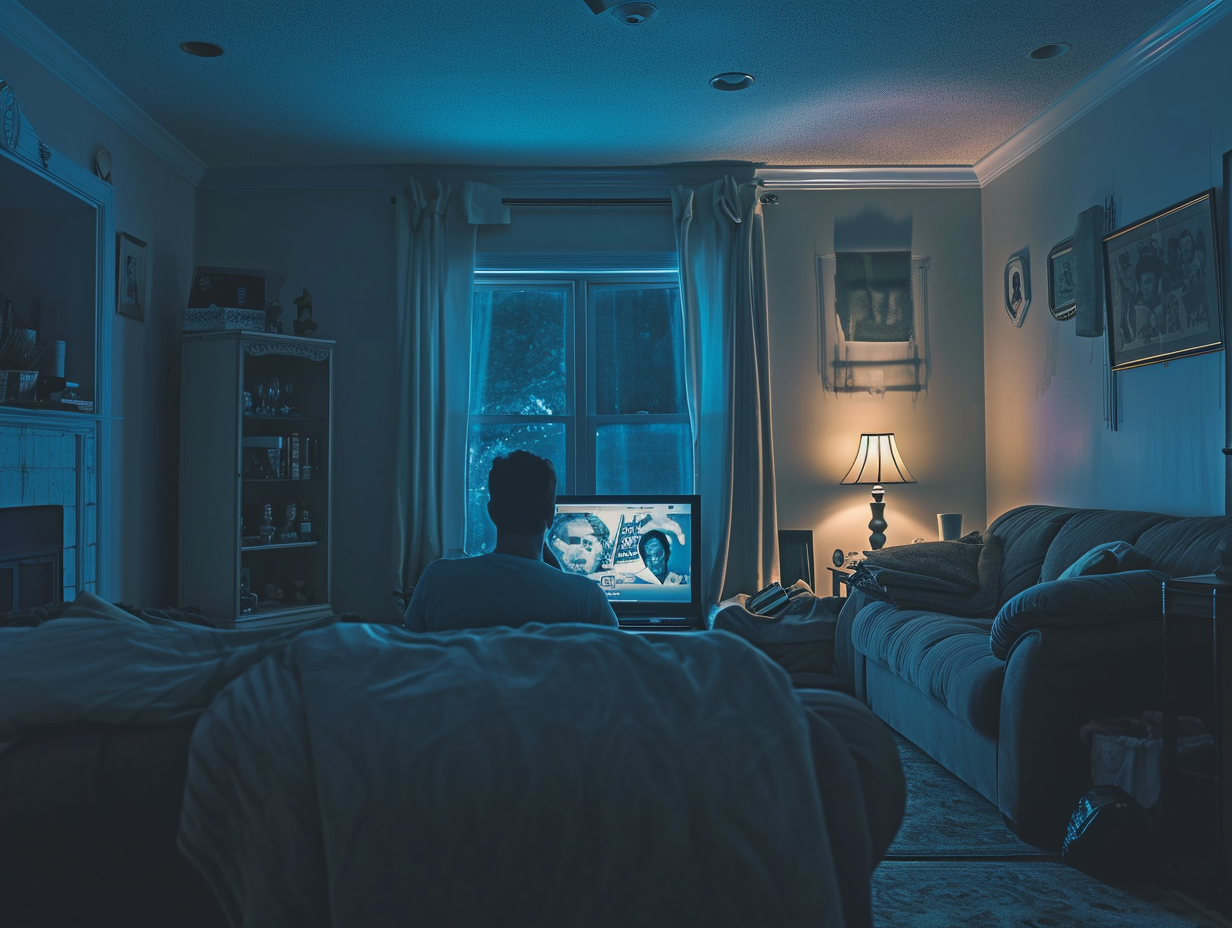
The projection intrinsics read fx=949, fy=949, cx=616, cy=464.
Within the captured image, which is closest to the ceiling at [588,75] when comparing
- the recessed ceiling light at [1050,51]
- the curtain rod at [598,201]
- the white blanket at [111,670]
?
the recessed ceiling light at [1050,51]

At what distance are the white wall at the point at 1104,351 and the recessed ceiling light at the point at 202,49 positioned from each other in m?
3.45

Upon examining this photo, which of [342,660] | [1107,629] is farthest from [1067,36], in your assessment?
[342,660]

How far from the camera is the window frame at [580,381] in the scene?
16.5 ft

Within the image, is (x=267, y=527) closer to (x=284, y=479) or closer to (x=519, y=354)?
(x=284, y=479)

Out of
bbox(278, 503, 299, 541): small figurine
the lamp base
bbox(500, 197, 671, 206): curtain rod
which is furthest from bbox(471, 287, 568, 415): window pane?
the lamp base

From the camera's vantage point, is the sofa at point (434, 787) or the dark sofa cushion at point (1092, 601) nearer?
the sofa at point (434, 787)

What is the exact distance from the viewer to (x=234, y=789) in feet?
3.27

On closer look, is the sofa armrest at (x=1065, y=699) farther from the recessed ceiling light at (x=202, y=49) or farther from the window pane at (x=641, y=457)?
the recessed ceiling light at (x=202, y=49)

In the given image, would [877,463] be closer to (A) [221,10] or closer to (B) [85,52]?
(A) [221,10]

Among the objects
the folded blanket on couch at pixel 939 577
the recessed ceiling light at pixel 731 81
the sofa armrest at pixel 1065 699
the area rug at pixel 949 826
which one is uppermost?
the recessed ceiling light at pixel 731 81

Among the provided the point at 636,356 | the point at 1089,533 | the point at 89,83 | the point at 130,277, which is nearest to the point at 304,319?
the point at 130,277

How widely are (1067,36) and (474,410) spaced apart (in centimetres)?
314

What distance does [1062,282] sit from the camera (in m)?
4.14

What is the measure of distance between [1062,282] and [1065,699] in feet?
7.81
